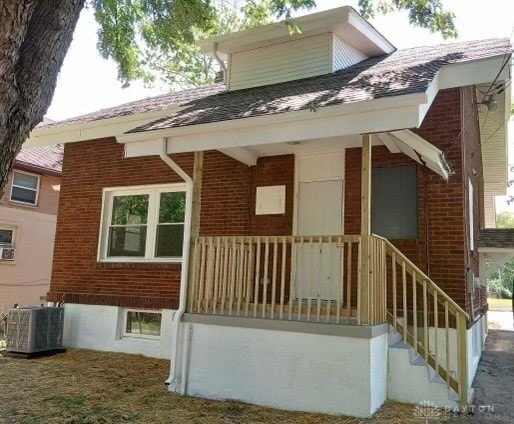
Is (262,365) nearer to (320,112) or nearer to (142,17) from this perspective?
(320,112)

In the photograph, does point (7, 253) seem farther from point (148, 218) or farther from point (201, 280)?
point (201, 280)

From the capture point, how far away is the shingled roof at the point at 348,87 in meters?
5.62

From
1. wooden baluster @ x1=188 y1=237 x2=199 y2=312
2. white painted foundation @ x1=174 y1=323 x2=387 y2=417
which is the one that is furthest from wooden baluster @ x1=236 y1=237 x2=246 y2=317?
wooden baluster @ x1=188 y1=237 x2=199 y2=312

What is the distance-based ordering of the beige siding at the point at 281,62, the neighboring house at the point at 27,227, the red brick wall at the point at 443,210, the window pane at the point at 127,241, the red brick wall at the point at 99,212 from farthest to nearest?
the neighboring house at the point at 27,227 < the window pane at the point at 127,241 < the beige siding at the point at 281,62 < the red brick wall at the point at 99,212 < the red brick wall at the point at 443,210

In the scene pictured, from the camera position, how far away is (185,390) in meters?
6.35

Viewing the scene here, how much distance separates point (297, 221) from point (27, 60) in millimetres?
5542

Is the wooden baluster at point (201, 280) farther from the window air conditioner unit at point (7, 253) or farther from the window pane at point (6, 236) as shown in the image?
the window pane at point (6, 236)

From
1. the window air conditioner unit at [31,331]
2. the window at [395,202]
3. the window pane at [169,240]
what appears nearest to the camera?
the window at [395,202]

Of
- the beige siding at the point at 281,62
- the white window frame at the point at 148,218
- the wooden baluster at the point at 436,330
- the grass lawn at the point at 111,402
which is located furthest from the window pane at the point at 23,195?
the wooden baluster at the point at 436,330

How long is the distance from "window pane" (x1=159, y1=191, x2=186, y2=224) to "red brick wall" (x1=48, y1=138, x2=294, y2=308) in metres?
0.29

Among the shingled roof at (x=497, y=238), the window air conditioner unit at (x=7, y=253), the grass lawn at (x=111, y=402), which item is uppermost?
the shingled roof at (x=497, y=238)

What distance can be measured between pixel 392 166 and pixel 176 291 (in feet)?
14.0

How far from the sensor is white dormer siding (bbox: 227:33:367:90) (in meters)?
8.54

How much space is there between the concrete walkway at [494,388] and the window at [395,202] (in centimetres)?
225
